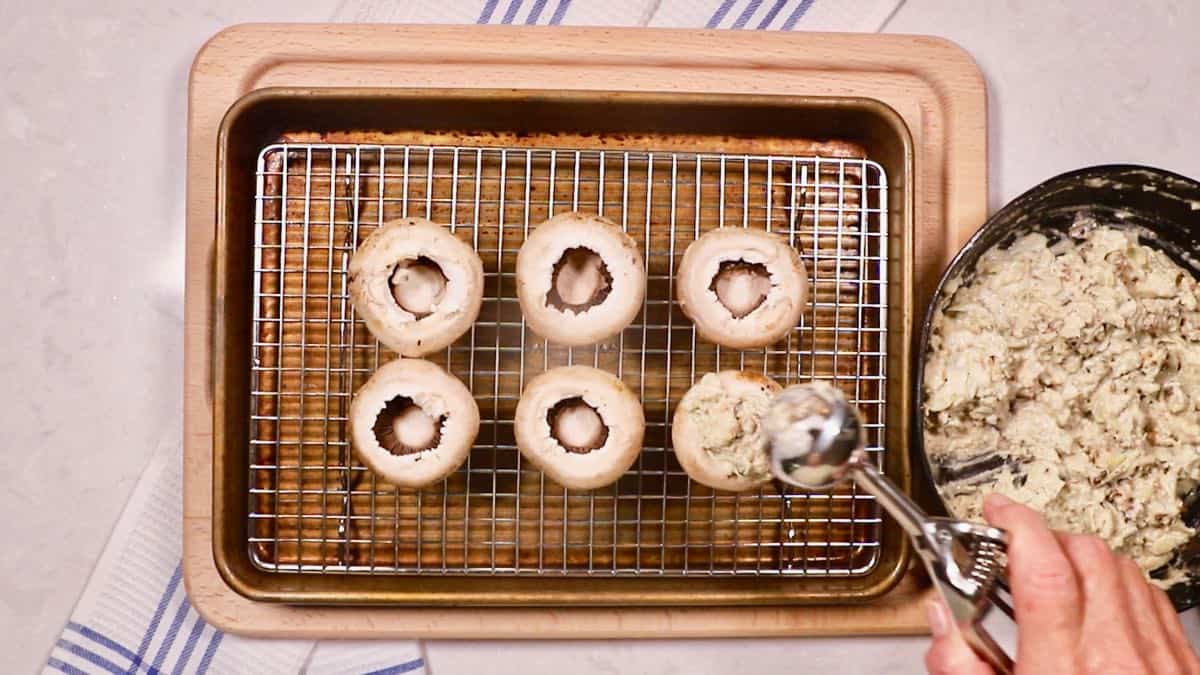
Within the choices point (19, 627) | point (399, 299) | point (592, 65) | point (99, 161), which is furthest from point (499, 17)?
point (19, 627)

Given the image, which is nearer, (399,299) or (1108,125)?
(399,299)

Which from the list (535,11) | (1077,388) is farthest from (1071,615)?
(535,11)

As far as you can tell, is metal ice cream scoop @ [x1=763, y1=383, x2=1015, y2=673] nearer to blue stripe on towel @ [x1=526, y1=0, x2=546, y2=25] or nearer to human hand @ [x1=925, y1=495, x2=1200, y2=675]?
human hand @ [x1=925, y1=495, x2=1200, y2=675]

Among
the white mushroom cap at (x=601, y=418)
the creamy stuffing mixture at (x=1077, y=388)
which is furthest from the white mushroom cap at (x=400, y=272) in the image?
the creamy stuffing mixture at (x=1077, y=388)

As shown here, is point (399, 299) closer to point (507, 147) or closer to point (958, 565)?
point (507, 147)

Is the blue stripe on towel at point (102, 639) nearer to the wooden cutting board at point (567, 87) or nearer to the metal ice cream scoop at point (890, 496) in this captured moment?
the wooden cutting board at point (567, 87)
